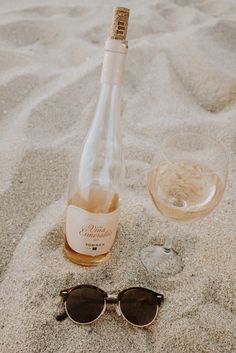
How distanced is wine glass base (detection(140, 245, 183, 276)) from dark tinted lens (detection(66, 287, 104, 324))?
20 cm

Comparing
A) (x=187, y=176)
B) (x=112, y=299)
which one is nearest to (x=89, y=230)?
(x=112, y=299)

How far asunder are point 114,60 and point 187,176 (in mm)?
340

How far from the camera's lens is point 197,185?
0.98 meters

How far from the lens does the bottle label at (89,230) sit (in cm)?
99

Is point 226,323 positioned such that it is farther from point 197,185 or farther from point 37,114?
point 37,114

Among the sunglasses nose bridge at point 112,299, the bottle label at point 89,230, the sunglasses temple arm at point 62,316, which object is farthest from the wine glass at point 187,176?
the sunglasses temple arm at point 62,316

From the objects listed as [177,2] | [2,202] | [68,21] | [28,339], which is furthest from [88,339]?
[177,2]

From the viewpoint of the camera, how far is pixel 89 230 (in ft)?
3.28

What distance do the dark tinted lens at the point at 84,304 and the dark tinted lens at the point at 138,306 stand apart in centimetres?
6

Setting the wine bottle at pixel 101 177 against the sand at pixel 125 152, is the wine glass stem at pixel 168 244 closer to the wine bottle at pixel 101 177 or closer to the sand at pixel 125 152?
the sand at pixel 125 152

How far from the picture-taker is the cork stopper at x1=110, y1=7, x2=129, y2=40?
0.83 metres

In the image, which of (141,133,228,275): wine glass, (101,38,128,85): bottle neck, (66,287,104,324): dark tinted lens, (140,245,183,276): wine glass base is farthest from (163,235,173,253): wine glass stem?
(101,38,128,85): bottle neck

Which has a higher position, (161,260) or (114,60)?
(114,60)

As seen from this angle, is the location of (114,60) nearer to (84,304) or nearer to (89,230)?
(89,230)
